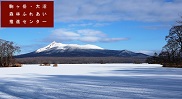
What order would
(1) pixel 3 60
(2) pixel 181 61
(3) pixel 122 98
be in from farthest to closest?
(1) pixel 3 60
(2) pixel 181 61
(3) pixel 122 98

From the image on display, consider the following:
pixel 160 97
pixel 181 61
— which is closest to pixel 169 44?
pixel 181 61

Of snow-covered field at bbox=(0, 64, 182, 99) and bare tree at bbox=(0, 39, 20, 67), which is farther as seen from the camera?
bare tree at bbox=(0, 39, 20, 67)

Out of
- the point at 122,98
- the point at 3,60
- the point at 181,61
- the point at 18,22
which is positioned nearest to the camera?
the point at 122,98

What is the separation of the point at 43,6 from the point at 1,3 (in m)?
2.75

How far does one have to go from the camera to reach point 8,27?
57.9 ft

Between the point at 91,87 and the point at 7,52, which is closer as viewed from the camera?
the point at 91,87

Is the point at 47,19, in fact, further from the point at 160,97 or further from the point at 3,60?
the point at 3,60

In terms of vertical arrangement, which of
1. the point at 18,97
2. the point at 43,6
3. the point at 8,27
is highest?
the point at 43,6

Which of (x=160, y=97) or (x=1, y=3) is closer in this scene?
(x=160, y=97)

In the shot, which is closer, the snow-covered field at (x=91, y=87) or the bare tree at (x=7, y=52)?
the snow-covered field at (x=91, y=87)

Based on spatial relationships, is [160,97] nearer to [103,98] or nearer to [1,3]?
[103,98]

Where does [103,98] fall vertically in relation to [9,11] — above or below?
below

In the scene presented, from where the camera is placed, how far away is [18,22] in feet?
56.5

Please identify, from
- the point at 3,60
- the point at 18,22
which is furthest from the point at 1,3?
the point at 3,60
